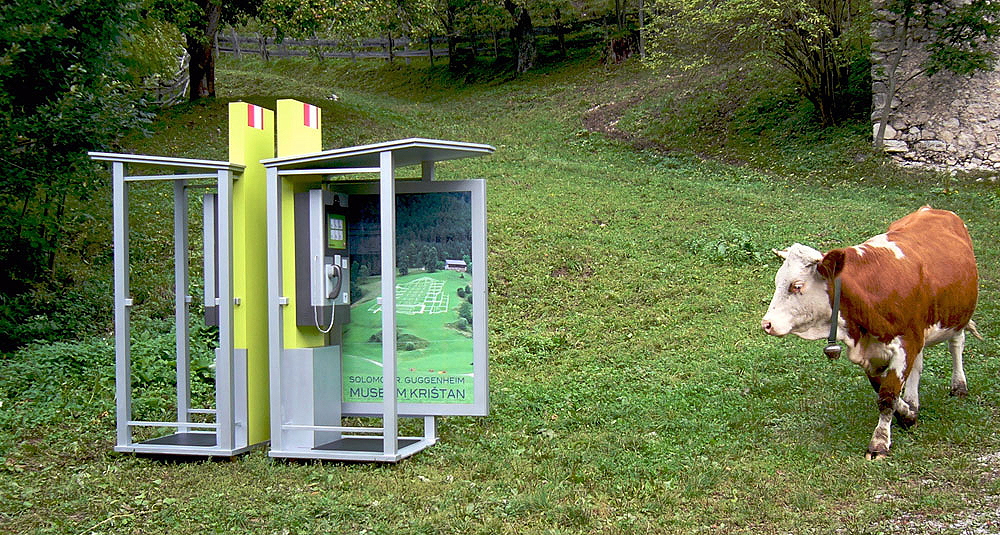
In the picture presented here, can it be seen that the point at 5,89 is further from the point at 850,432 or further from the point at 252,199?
the point at 850,432

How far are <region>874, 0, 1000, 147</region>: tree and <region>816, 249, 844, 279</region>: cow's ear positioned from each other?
47.2 ft

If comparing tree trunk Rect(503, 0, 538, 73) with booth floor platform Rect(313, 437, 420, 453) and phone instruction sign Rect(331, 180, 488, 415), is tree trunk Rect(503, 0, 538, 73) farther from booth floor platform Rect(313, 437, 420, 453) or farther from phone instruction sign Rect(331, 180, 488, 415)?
booth floor platform Rect(313, 437, 420, 453)

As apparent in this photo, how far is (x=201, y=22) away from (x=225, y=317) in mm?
17315

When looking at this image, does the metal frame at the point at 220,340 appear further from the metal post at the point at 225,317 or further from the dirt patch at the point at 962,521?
the dirt patch at the point at 962,521

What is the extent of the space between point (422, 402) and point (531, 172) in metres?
12.6

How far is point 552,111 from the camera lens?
27828 millimetres

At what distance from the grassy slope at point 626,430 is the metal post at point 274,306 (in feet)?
1.03

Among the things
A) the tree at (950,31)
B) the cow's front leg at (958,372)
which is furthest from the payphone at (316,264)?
the tree at (950,31)

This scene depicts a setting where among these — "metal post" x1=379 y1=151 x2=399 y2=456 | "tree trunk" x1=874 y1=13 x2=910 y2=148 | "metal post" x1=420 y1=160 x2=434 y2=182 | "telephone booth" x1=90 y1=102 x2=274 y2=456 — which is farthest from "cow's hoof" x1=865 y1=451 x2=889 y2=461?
"tree trunk" x1=874 y1=13 x2=910 y2=148

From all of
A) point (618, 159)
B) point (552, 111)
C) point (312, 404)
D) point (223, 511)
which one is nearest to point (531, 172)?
point (618, 159)

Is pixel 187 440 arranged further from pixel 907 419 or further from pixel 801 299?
pixel 907 419

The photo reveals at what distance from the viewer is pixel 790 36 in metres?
19.6

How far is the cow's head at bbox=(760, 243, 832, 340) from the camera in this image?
5887 millimetres

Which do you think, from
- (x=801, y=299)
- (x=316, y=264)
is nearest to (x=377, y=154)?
(x=316, y=264)
